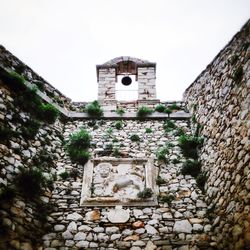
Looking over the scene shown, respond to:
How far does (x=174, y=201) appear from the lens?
6879mm

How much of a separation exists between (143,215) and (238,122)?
2505mm

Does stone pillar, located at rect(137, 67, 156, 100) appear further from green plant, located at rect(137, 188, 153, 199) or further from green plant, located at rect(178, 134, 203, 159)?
green plant, located at rect(137, 188, 153, 199)

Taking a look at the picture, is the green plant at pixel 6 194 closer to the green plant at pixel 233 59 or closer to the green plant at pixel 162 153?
the green plant at pixel 162 153

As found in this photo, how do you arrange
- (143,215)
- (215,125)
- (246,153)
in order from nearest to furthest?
(246,153) < (143,215) < (215,125)

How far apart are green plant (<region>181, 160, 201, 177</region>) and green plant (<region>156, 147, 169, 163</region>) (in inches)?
18.8

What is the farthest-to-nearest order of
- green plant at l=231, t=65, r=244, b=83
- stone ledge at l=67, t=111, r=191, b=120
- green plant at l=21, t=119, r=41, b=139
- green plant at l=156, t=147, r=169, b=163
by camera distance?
stone ledge at l=67, t=111, r=191, b=120
green plant at l=156, t=147, r=169, b=163
green plant at l=21, t=119, r=41, b=139
green plant at l=231, t=65, r=244, b=83

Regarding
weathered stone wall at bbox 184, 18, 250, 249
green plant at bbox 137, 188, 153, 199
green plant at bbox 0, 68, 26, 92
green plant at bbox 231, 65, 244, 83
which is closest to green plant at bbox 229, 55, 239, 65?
weathered stone wall at bbox 184, 18, 250, 249

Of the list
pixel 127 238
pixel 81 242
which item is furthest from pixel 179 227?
pixel 81 242

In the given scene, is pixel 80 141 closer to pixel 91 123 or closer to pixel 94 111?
Result: pixel 91 123

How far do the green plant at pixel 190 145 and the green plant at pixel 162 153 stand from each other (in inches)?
16.2

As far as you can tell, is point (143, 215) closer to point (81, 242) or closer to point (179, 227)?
point (179, 227)

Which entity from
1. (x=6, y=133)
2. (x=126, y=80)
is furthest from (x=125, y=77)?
(x=6, y=133)

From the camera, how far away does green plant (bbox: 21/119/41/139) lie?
7.02 metres

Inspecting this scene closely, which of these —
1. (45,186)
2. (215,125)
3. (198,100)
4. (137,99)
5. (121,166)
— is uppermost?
(137,99)
